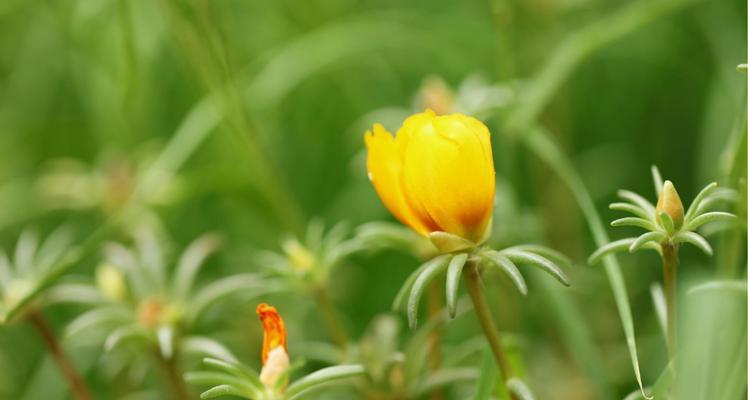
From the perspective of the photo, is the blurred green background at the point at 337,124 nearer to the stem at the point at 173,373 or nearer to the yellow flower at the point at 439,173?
the stem at the point at 173,373

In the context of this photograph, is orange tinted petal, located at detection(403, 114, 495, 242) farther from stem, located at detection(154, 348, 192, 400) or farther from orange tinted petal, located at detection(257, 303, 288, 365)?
stem, located at detection(154, 348, 192, 400)

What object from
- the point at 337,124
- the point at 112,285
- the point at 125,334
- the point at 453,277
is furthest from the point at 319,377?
the point at 337,124

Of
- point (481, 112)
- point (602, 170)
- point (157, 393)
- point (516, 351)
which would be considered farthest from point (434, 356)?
point (602, 170)

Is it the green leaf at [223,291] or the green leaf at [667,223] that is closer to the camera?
the green leaf at [667,223]

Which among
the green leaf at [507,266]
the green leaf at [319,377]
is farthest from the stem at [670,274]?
the green leaf at [319,377]

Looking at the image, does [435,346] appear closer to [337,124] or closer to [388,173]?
[388,173]

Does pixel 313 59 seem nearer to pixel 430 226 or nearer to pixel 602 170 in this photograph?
pixel 602 170
